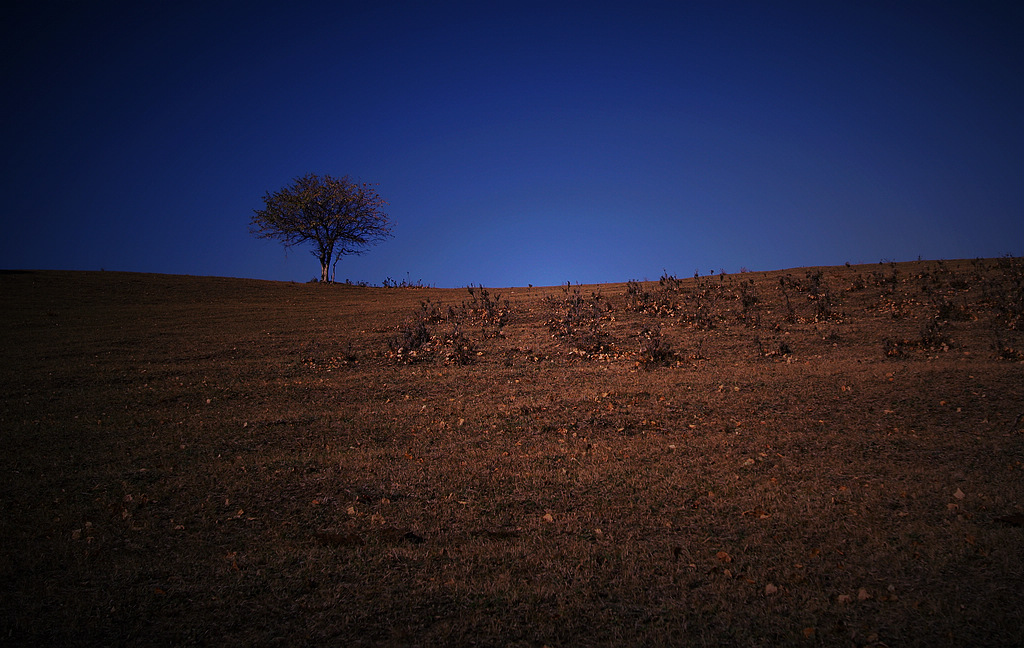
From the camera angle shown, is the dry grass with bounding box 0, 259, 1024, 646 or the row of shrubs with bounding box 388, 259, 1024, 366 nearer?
the dry grass with bounding box 0, 259, 1024, 646

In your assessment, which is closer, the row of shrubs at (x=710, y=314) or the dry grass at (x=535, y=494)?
the dry grass at (x=535, y=494)

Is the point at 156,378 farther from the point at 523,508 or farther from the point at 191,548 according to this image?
the point at 523,508

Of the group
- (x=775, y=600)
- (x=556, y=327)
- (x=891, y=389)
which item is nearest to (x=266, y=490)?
(x=775, y=600)

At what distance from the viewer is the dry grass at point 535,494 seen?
140 inches

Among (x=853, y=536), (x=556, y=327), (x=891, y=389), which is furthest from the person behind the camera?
(x=556, y=327)

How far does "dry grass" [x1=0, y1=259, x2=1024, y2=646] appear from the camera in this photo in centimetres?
355

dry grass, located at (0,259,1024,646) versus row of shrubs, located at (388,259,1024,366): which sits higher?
row of shrubs, located at (388,259,1024,366)

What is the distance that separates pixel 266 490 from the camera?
5.76 meters

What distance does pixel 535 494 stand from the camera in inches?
216

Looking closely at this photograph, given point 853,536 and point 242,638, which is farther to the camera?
point 853,536

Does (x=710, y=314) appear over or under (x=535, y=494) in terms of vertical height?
over

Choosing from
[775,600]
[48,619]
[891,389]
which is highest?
[891,389]

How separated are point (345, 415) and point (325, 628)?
17.7 feet

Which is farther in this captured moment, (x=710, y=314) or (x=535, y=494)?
(x=710, y=314)
